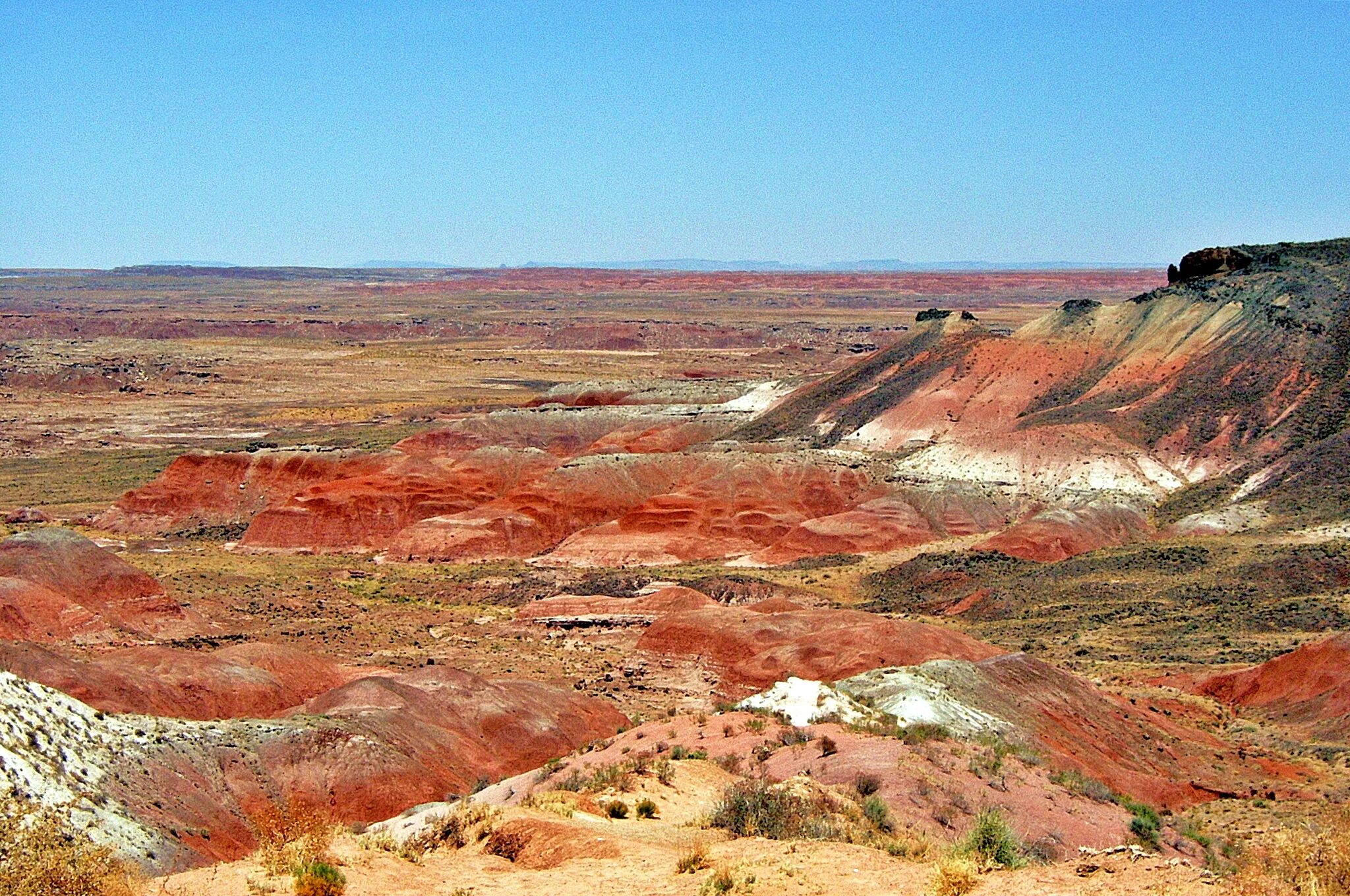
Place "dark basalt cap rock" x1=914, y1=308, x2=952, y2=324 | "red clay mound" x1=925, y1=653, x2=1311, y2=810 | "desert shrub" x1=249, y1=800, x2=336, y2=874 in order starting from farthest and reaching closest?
"dark basalt cap rock" x1=914, y1=308, x2=952, y2=324 → "red clay mound" x1=925, y1=653, x2=1311, y2=810 → "desert shrub" x1=249, y1=800, x2=336, y2=874

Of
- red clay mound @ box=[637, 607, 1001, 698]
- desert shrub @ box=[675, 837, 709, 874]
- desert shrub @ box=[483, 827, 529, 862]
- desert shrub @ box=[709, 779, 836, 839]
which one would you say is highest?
desert shrub @ box=[675, 837, 709, 874]

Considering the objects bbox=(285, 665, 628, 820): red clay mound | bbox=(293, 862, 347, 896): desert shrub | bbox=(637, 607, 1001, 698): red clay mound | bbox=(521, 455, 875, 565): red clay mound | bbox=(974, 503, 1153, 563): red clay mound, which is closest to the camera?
bbox=(293, 862, 347, 896): desert shrub

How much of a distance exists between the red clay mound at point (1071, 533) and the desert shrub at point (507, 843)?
3729cm

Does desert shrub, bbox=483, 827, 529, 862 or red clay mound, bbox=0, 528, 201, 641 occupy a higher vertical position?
desert shrub, bbox=483, 827, 529, 862

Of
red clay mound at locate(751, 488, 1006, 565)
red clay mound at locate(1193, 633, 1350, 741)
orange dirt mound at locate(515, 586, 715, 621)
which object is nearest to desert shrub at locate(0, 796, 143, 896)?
red clay mound at locate(1193, 633, 1350, 741)

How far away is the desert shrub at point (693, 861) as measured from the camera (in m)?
12.6

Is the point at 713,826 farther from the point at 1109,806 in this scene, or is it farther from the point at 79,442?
the point at 79,442

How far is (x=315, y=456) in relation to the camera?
214 feet

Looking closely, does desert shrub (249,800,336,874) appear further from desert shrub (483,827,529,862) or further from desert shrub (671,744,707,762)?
desert shrub (671,744,707,762)

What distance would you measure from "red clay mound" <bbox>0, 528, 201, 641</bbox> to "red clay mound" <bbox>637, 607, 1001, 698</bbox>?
14.4 meters

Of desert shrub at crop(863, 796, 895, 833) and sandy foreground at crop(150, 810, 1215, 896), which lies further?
desert shrub at crop(863, 796, 895, 833)

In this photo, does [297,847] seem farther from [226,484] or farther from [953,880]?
[226,484]

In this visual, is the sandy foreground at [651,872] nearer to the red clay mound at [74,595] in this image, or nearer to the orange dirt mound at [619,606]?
the red clay mound at [74,595]

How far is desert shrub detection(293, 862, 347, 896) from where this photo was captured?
11.7m
